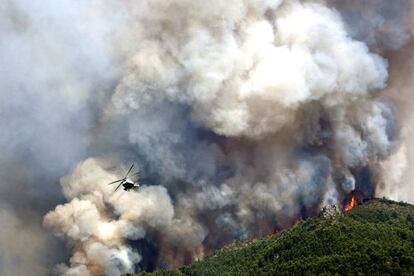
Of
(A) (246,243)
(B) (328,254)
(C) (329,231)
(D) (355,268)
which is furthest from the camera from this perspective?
(A) (246,243)

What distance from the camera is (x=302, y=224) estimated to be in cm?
12481

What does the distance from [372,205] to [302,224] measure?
30.4 meters

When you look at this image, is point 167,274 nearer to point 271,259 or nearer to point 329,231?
→ point 271,259

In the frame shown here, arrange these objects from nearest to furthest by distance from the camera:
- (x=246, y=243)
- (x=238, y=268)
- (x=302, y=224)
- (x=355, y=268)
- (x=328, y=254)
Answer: (x=355, y=268) → (x=328, y=254) → (x=238, y=268) → (x=302, y=224) → (x=246, y=243)

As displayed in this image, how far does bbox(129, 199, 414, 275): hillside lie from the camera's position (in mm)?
94562

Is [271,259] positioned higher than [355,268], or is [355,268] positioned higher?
[271,259]

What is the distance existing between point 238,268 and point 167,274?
1554cm

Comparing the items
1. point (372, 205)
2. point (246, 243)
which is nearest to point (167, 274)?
point (246, 243)

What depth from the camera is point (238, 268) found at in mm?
116750

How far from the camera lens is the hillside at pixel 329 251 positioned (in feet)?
310

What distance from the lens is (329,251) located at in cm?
10138

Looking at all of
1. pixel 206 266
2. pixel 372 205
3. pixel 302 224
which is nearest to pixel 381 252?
pixel 302 224

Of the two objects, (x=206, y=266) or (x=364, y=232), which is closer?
(x=364, y=232)

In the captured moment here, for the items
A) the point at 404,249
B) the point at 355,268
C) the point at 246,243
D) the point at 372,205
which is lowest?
the point at 355,268
